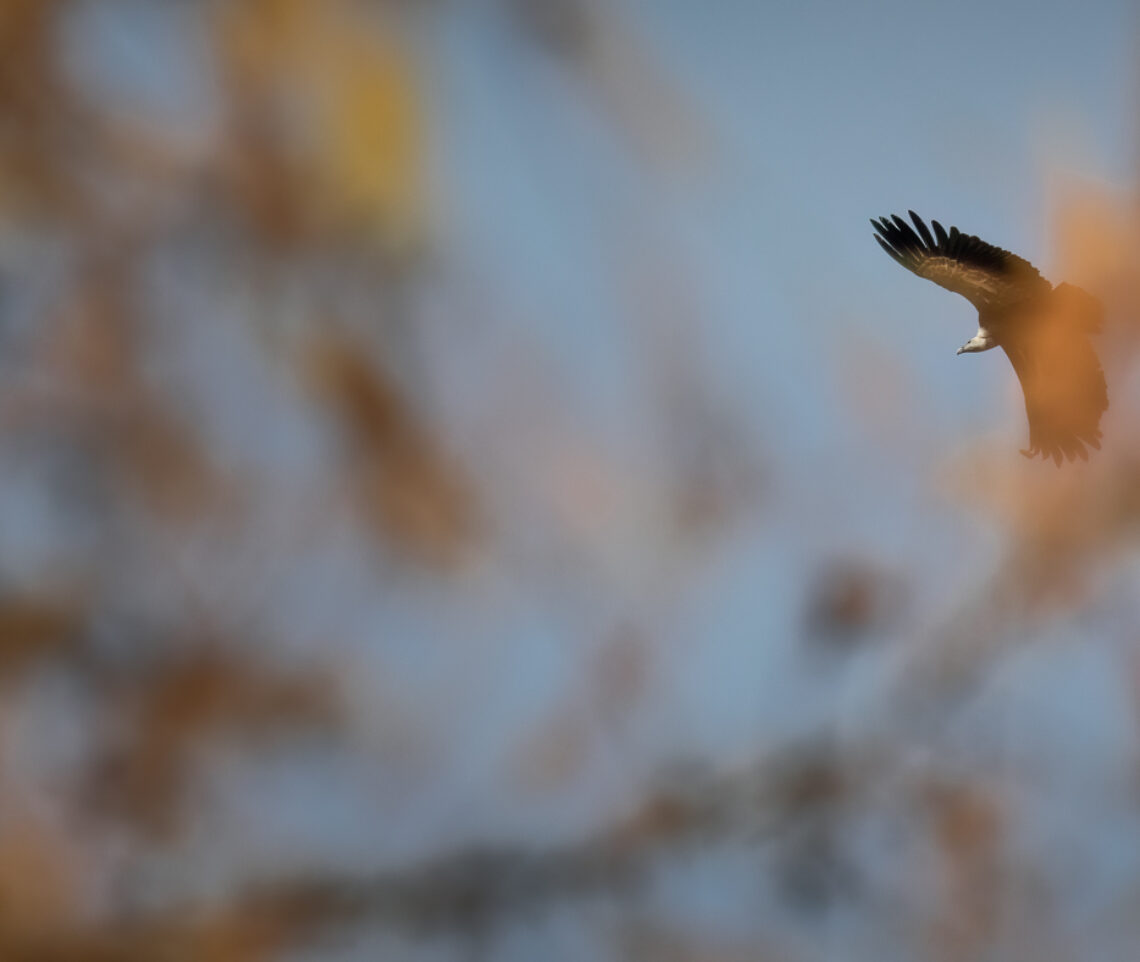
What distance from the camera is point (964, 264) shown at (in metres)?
17.8

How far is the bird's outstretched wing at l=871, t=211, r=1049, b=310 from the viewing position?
17.7 metres

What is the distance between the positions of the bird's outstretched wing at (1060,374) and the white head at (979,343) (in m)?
0.14

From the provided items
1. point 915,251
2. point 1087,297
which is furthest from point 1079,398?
point 915,251

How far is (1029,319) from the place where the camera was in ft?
58.4

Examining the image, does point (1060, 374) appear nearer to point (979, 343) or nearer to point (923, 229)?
point (979, 343)

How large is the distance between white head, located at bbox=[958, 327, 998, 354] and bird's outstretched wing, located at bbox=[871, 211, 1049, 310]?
0.39 m

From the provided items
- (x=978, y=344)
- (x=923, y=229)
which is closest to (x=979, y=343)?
(x=978, y=344)

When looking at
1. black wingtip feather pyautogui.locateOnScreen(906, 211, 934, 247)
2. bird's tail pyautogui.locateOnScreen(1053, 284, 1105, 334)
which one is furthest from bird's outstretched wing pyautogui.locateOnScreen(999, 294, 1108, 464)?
black wingtip feather pyautogui.locateOnScreen(906, 211, 934, 247)

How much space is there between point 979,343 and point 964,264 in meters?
1.08

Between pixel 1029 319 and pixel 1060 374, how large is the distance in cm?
76

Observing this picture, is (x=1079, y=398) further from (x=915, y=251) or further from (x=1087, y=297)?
(x=915, y=251)

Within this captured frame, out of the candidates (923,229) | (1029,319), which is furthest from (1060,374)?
(923,229)

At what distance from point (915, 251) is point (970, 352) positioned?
1468 mm

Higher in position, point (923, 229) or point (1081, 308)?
point (923, 229)
